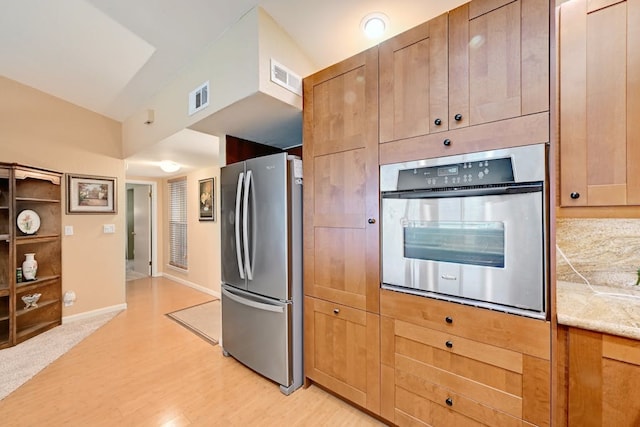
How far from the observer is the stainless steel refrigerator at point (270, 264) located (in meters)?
1.98

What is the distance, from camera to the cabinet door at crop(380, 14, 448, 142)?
1388mm

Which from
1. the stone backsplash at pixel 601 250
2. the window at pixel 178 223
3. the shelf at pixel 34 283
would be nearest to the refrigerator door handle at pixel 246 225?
the stone backsplash at pixel 601 250

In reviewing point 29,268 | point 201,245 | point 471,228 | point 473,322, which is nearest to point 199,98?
point 471,228

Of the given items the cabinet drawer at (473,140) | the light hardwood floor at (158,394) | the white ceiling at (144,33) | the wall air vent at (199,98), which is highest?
the white ceiling at (144,33)

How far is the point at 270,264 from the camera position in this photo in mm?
2037

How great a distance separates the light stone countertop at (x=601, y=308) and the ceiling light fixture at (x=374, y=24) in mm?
1985

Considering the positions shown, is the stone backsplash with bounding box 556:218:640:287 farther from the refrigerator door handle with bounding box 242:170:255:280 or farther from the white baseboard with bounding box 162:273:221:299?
the white baseboard with bounding box 162:273:221:299

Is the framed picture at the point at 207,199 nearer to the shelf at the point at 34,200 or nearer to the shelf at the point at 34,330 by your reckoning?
the shelf at the point at 34,200

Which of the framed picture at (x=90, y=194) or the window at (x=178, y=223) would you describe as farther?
the window at (x=178, y=223)

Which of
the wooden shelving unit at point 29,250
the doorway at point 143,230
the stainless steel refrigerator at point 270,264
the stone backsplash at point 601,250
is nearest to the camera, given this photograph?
the stone backsplash at point 601,250

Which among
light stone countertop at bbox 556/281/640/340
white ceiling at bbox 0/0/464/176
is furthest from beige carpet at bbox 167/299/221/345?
light stone countertop at bbox 556/281/640/340

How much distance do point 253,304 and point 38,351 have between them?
2.26 meters

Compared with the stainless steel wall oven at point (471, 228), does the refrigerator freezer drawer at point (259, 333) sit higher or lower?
lower

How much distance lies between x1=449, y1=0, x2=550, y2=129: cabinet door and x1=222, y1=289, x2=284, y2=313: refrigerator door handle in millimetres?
1654
